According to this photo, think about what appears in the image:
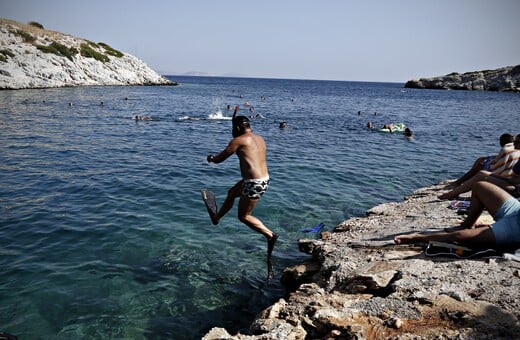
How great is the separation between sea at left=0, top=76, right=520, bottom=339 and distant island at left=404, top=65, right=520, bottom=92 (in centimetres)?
11751

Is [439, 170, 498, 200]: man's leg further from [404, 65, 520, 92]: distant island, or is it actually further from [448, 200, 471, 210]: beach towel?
[404, 65, 520, 92]: distant island

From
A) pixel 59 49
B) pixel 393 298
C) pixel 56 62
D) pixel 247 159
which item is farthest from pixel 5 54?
pixel 393 298

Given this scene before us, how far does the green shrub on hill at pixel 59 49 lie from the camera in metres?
65.2

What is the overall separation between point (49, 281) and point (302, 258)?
556cm

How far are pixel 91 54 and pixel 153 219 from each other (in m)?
81.5

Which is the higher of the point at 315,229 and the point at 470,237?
the point at 470,237

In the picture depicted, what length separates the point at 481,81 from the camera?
127m

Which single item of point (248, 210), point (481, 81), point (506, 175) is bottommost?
point (248, 210)

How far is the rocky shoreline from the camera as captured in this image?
4.22 m

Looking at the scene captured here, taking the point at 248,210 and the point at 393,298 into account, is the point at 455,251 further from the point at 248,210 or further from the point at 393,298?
the point at 248,210

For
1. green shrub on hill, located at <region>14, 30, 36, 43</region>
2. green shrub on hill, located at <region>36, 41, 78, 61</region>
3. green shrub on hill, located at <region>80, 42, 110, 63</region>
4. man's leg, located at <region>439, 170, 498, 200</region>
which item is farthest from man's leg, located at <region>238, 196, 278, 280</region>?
green shrub on hill, located at <region>80, 42, 110, 63</region>

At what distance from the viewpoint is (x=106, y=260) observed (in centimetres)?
812

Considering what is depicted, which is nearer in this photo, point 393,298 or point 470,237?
point 393,298

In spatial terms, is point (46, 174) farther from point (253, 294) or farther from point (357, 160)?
point (357, 160)
